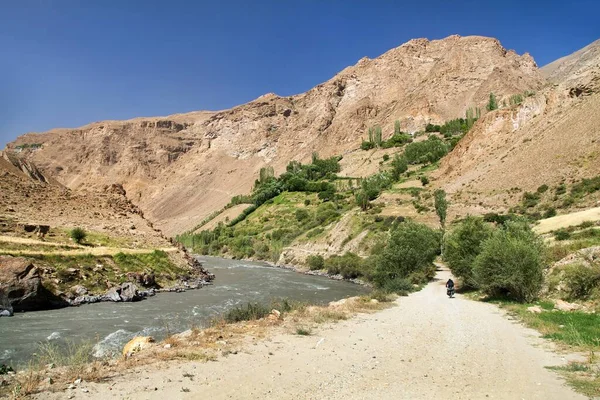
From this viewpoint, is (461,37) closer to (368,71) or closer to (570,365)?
(368,71)

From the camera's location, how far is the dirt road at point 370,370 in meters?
7.40

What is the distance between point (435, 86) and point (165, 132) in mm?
122385

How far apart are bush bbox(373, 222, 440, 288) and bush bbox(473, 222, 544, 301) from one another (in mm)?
9268

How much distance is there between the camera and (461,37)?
15450 cm

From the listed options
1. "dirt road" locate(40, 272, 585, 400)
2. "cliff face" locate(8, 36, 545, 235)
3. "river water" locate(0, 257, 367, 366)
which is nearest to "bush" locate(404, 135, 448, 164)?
"cliff face" locate(8, 36, 545, 235)

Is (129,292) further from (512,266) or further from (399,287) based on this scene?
(512,266)

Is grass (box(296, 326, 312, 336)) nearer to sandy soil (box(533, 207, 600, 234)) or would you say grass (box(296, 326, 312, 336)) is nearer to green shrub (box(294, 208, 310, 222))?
sandy soil (box(533, 207, 600, 234))

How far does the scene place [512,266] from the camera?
64.4 ft

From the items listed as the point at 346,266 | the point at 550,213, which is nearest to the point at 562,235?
the point at 550,213

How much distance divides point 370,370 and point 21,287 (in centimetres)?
1724

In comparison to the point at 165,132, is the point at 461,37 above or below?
above

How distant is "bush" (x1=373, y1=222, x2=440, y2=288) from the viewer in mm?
31391

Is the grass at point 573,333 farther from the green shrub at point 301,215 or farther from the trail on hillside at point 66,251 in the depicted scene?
the green shrub at point 301,215

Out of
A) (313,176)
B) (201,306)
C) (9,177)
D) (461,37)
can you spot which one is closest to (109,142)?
(313,176)
